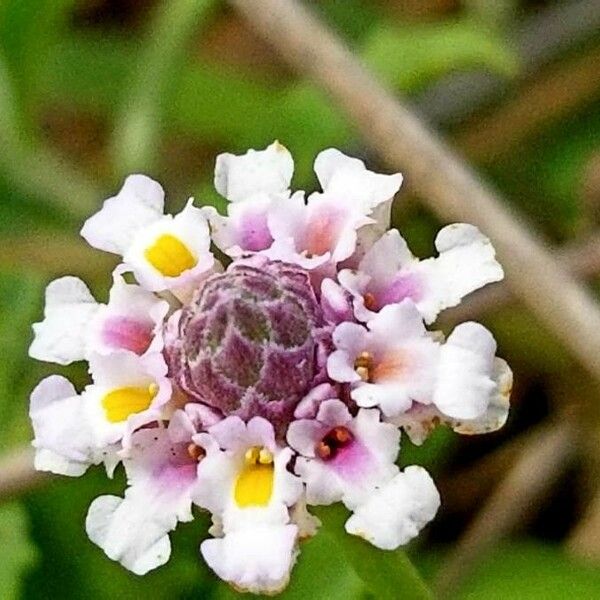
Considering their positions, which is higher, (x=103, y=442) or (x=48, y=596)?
(x=103, y=442)

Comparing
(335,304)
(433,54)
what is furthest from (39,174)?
(335,304)

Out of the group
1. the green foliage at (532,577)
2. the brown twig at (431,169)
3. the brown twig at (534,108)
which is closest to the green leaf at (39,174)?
the brown twig at (431,169)

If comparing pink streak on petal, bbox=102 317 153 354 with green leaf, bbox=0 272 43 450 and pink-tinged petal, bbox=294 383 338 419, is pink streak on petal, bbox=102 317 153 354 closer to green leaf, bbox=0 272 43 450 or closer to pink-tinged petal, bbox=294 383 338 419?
pink-tinged petal, bbox=294 383 338 419

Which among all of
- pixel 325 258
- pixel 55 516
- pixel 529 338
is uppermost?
pixel 325 258

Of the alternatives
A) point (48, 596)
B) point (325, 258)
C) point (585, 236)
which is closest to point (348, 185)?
point (325, 258)

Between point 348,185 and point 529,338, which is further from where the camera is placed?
point 529,338

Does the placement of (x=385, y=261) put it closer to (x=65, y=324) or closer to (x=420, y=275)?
(x=420, y=275)

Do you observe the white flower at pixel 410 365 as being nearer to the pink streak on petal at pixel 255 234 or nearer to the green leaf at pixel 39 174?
the pink streak on petal at pixel 255 234

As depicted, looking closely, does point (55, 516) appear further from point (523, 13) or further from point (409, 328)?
point (523, 13)
